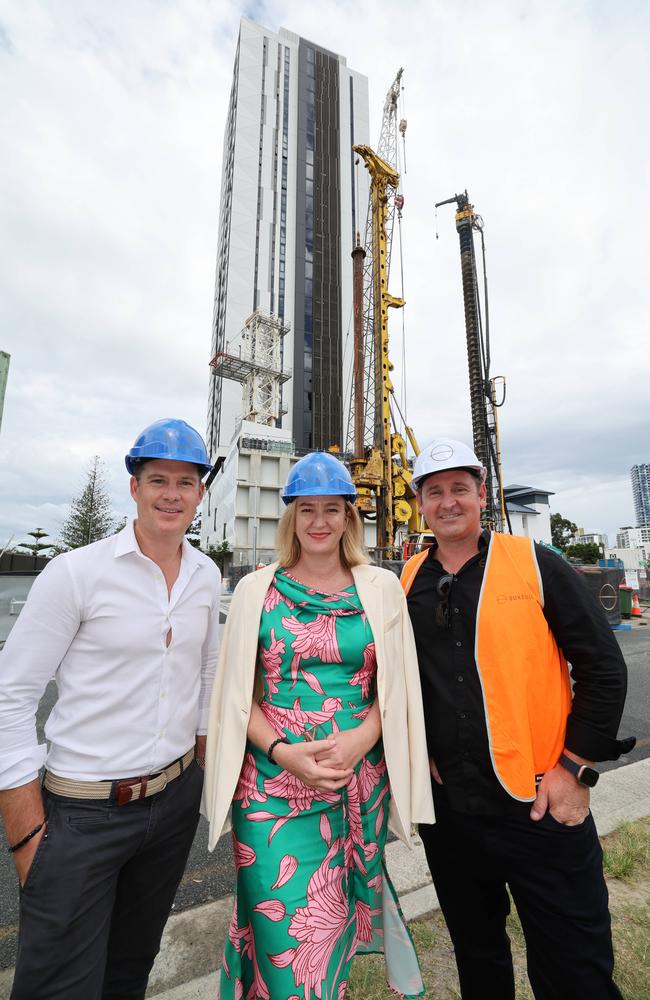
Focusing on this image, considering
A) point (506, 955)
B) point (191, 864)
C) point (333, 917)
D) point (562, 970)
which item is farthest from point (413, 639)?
point (191, 864)

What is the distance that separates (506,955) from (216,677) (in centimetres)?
165

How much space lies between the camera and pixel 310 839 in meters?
1.62

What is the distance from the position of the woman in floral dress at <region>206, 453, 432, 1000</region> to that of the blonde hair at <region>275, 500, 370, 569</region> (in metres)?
0.10

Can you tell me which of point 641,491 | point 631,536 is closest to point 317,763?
point 631,536

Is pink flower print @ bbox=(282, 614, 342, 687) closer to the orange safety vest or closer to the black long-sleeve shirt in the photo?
the black long-sleeve shirt

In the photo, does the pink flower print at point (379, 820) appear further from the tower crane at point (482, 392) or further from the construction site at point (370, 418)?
the tower crane at point (482, 392)

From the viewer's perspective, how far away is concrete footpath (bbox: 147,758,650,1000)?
1983mm

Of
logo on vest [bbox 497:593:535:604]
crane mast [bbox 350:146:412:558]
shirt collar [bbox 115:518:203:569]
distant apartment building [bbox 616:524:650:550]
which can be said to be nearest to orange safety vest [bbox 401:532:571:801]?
logo on vest [bbox 497:593:535:604]

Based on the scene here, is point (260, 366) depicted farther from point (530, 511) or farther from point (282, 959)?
point (282, 959)

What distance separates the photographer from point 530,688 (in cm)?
168

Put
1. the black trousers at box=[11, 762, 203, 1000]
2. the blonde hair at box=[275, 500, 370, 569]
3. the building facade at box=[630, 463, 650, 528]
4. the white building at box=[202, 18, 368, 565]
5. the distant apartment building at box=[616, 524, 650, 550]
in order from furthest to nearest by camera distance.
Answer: the building facade at box=[630, 463, 650, 528], the distant apartment building at box=[616, 524, 650, 550], the white building at box=[202, 18, 368, 565], the blonde hair at box=[275, 500, 370, 569], the black trousers at box=[11, 762, 203, 1000]

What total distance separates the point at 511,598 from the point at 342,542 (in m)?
0.77

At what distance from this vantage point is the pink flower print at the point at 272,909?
1500 mm

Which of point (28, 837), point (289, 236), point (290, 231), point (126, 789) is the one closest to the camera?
point (28, 837)
